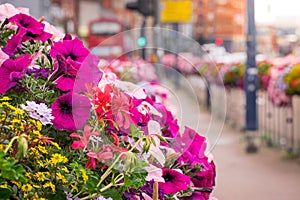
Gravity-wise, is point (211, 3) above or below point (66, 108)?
above

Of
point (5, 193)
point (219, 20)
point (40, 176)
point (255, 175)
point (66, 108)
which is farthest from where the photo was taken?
point (219, 20)

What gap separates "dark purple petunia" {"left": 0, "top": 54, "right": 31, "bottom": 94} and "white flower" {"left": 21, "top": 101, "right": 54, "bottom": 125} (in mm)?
137

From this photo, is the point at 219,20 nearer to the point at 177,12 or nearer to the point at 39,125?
the point at 177,12

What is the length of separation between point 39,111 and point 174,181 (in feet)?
1.50

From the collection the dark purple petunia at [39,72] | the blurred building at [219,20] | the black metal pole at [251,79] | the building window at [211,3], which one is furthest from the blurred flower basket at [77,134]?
the building window at [211,3]

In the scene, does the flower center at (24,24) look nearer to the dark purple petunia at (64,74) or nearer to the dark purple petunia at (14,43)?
the dark purple petunia at (14,43)

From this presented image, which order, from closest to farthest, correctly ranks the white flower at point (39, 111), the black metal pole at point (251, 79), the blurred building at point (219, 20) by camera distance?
the white flower at point (39, 111) < the black metal pole at point (251, 79) < the blurred building at point (219, 20)

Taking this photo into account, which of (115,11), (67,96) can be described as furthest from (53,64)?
(115,11)

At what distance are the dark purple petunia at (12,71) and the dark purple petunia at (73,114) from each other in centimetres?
13

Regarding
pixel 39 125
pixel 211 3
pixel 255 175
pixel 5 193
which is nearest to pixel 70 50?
pixel 39 125

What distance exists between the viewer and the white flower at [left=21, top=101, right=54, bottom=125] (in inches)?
66.4

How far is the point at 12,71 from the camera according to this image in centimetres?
186

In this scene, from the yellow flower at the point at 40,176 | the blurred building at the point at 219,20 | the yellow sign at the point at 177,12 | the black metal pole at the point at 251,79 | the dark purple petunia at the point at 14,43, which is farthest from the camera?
the blurred building at the point at 219,20

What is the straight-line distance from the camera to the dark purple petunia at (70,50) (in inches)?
77.5
